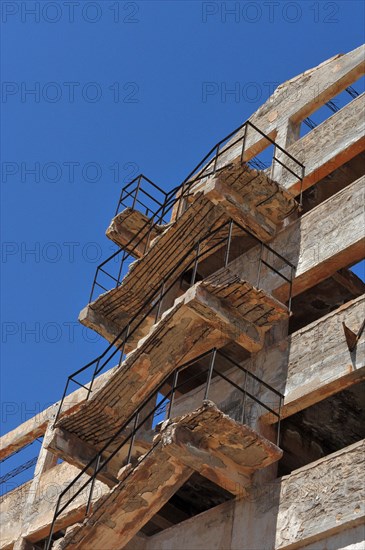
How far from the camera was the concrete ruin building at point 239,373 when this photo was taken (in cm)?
1510

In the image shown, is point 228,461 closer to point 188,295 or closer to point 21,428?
point 188,295

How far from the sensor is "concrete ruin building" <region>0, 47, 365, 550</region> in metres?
15.1

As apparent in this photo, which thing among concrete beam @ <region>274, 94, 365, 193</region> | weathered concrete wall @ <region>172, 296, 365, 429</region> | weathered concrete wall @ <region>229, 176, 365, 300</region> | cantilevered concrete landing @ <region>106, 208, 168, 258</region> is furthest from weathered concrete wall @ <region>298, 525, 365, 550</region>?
cantilevered concrete landing @ <region>106, 208, 168, 258</region>

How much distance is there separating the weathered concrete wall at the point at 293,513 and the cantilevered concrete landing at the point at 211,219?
16.6 ft

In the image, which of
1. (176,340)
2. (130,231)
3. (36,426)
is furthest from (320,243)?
(36,426)

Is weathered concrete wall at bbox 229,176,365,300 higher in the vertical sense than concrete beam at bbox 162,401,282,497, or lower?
higher

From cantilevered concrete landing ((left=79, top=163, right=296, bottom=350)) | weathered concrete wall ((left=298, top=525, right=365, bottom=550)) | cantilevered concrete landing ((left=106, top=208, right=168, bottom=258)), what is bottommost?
weathered concrete wall ((left=298, top=525, right=365, bottom=550))

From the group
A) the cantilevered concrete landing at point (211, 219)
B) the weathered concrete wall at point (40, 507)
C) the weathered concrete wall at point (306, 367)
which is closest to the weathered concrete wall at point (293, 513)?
the weathered concrete wall at point (306, 367)

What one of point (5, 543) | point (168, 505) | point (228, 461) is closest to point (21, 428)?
point (5, 543)

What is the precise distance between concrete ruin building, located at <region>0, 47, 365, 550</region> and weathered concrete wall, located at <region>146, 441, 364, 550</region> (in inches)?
0.9

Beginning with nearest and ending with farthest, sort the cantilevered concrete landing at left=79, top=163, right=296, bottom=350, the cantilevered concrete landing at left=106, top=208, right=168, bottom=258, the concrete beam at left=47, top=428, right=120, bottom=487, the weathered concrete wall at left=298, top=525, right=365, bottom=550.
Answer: the weathered concrete wall at left=298, top=525, right=365, bottom=550
the concrete beam at left=47, top=428, right=120, bottom=487
the cantilevered concrete landing at left=79, top=163, right=296, bottom=350
the cantilevered concrete landing at left=106, top=208, right=168, bottom=258

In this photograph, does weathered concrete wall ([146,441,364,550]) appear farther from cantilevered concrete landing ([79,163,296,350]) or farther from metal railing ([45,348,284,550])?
cantilevered concrete landing ([79,163,296,350])

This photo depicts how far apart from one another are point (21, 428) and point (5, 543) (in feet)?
11.5

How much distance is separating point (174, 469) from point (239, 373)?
3.02 meters
